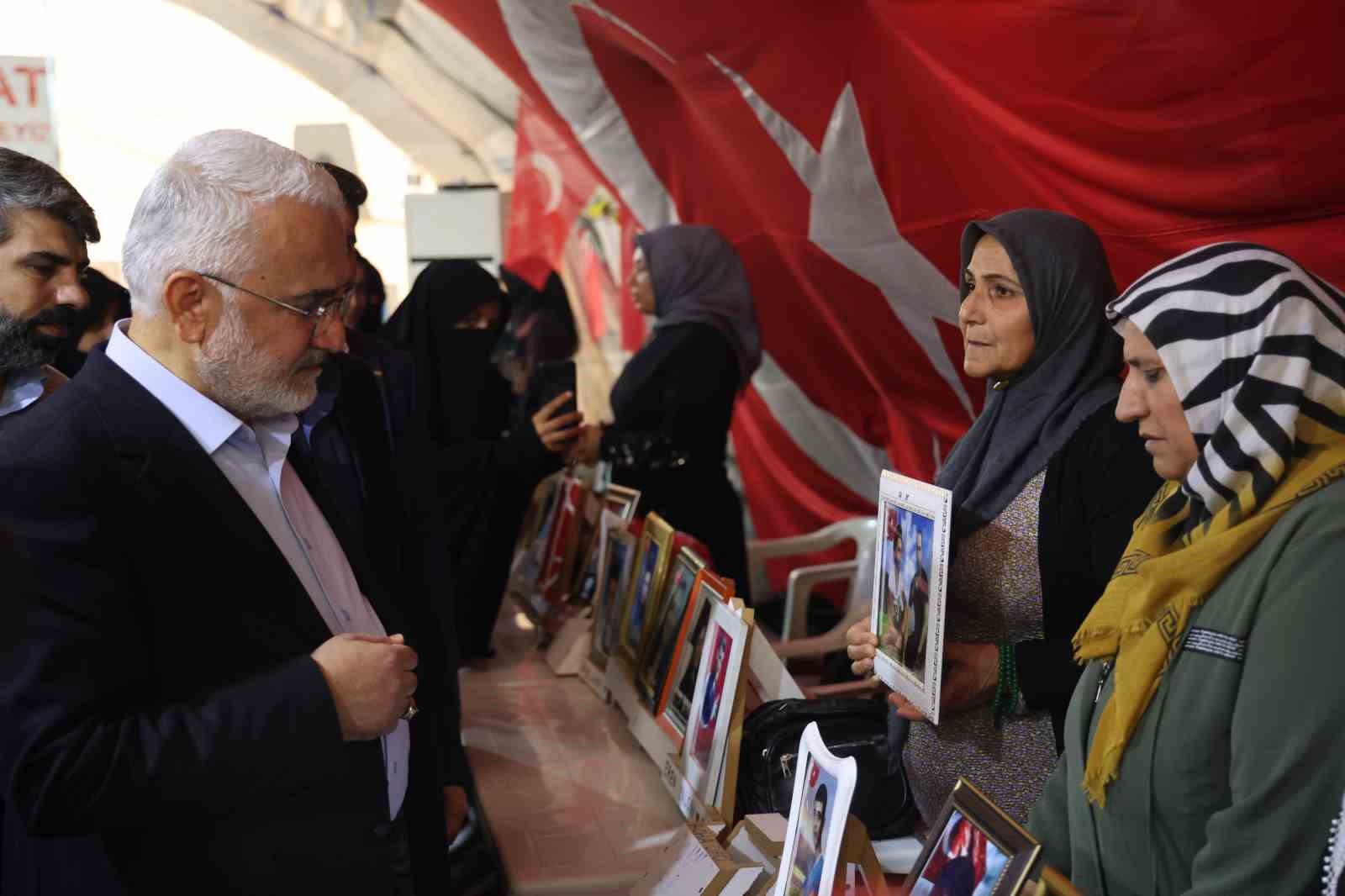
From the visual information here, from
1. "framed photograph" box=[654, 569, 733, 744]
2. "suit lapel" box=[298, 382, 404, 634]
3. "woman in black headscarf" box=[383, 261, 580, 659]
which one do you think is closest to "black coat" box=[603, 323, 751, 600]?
"woman in black headscarf" box=[383, 261, 580, 659]

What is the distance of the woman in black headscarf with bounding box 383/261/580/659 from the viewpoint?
3219 millimetres

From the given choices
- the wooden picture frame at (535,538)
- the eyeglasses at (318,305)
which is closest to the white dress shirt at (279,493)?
the eyeglasses at (318,305)

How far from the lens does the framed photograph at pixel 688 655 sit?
2256 millimetres

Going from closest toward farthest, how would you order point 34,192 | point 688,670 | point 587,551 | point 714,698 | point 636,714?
point 34,192 < point 714,698 < point 688,670 < point 636,714 < point 587,551

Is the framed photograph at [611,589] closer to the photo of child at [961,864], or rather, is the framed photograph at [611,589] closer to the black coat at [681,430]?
the black coat at [681,430]

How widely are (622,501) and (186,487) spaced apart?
2.13m

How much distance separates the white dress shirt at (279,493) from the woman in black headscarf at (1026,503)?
71 cm

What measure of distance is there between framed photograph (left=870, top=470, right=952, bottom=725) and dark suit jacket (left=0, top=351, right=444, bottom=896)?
72 cm

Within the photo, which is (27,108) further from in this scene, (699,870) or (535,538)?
(699,870)

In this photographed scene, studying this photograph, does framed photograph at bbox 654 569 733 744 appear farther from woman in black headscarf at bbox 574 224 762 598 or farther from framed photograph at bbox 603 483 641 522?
woman in black headscarf at bbox 574 224 762 598

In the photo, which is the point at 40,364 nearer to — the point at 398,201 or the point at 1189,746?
the point at 1189,746

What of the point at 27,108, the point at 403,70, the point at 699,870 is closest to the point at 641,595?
the point at 699,870

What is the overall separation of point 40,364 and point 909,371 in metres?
2.54

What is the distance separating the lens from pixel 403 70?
773 cm
